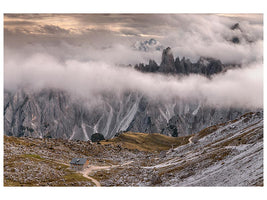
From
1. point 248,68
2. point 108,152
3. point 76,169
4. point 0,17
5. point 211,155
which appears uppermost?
point 0,17

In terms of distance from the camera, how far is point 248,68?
155 m

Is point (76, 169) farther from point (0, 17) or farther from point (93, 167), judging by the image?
point (0, 17)

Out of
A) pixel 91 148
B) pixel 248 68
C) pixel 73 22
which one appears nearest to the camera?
pixel 73 22

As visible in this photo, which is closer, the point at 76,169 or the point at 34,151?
the point at 76,169

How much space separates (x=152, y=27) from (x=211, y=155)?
41.5 metres

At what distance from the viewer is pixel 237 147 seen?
78500mm

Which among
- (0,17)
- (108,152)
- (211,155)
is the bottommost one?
(108,152)

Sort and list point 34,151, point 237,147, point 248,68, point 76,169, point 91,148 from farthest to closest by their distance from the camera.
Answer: point 248,68
point 91,148
point 34,151
point 76,169
point 237,147

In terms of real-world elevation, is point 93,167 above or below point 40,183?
below
